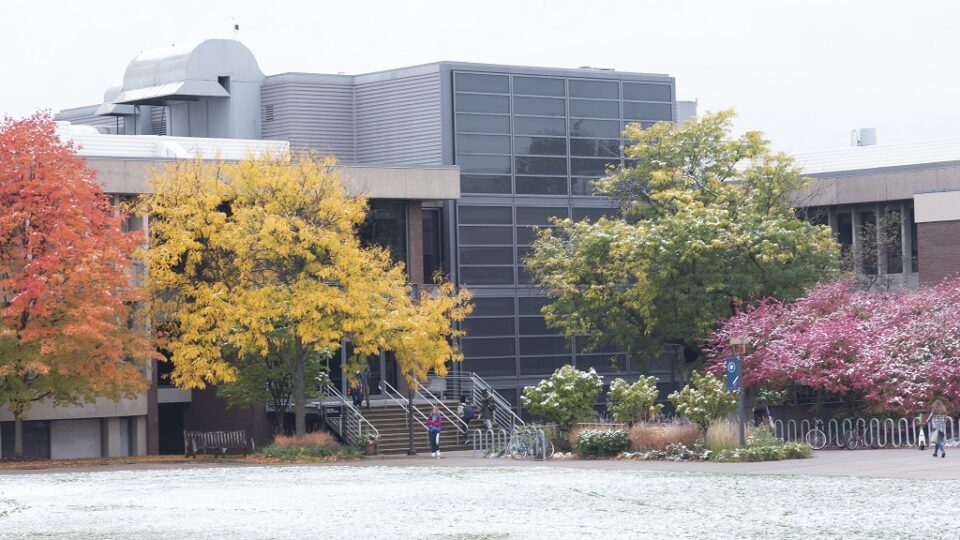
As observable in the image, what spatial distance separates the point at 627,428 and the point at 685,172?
56.1 feet

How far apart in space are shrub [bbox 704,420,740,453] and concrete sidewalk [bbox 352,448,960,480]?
0.85 metres

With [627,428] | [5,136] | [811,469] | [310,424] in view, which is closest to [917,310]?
[627,428]

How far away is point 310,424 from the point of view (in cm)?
5506

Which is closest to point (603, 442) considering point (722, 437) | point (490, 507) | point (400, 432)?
point (722, 437)

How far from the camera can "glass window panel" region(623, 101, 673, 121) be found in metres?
67.6

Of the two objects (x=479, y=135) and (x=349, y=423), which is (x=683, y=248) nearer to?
(x=349, y=423)

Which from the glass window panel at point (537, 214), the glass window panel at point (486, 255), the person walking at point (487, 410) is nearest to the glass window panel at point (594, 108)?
the glass window panel at point (537, 214)

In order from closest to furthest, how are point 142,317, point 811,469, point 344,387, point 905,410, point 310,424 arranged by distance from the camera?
1. point 811,469
2. point 905,410
3. point 142,317
4. point 310,424
5. point 344,387

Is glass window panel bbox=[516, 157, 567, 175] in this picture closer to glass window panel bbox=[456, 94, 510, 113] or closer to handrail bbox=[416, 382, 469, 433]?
glass window panel bbox=[456, 94, 510, 113]

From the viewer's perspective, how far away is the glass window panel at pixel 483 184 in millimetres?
63594

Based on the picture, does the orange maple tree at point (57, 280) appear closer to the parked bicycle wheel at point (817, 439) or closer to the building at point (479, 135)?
the building at point (479, 135)

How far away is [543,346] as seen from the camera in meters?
65.6

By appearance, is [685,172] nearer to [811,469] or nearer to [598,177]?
[598,177]

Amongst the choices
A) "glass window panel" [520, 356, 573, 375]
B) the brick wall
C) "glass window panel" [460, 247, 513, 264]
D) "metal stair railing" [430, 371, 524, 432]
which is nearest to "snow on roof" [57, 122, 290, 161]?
"glass window panel" [460, 247, 513, 264]
